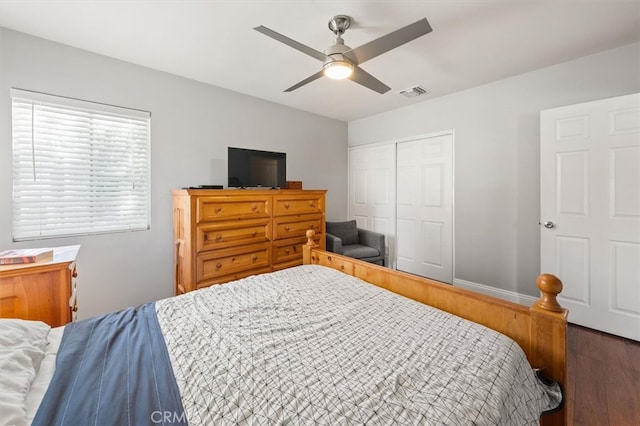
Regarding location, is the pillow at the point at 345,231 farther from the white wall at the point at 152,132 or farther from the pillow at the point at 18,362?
the pillow at the point at 18,362

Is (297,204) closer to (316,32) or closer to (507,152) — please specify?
(316,32)

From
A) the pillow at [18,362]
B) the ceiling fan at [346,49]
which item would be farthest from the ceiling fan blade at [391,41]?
the pillow at [18,362]

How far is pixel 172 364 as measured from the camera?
3.05 feet

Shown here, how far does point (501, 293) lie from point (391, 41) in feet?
9.67

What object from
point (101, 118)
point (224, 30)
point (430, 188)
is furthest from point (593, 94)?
point (101, 118)

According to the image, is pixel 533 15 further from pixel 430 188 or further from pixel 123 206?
pixel 123 206

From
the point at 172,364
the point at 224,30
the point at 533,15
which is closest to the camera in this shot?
the point at 172,364

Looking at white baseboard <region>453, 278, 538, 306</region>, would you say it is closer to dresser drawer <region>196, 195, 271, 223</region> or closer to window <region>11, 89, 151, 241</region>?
dresser drawer <region>196, 195, 271, 223</region>

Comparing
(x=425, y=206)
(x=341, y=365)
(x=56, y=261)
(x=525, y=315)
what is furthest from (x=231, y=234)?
(x=425, y=206)

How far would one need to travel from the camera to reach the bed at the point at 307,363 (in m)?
0.74

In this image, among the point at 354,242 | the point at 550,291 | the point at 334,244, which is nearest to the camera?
the point at 550,291

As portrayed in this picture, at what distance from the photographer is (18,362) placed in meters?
0.85

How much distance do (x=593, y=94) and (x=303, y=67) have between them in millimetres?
2756

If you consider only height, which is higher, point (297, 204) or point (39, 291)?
point (297, 204)
